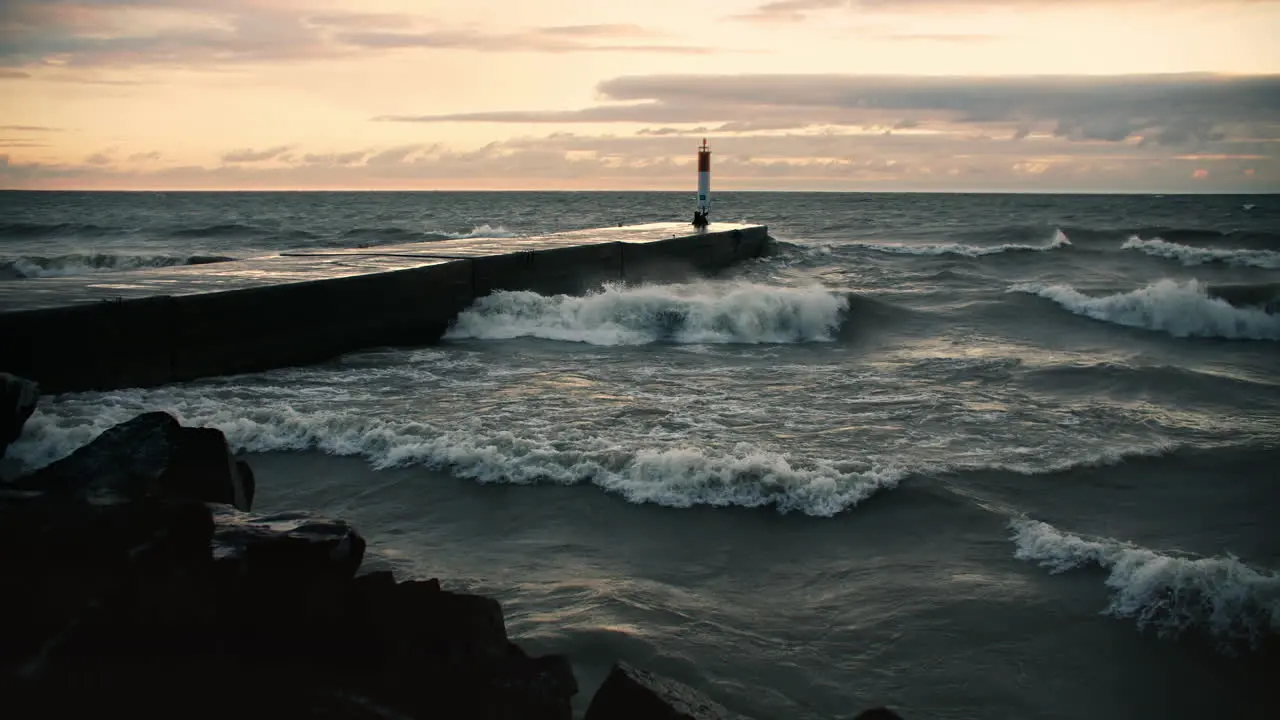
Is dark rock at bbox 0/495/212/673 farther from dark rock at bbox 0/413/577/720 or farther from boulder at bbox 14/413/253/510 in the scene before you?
boulder at bbox 14/413/253/510

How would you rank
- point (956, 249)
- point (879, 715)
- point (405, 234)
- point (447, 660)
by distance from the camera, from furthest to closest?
point (405, 234), point (956, 249), point (447, 660), point (879, 715)

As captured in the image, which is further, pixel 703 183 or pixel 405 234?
pixel 405 234

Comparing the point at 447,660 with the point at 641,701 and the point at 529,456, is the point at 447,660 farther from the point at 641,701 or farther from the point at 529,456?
the point at 529,456

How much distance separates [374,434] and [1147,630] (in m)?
4.32

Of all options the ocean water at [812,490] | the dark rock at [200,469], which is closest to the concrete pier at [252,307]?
the ocean water at [812,490]

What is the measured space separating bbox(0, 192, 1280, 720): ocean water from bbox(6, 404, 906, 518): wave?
0.07 ft

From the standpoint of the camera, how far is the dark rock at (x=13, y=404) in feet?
14.6

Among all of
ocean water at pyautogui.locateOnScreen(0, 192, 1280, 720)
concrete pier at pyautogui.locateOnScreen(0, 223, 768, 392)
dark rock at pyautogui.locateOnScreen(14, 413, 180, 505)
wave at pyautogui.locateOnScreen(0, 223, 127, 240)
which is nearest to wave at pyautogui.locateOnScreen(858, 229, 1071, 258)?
ocean water at pyautogui.locateOnScreen(0, 192, 1280, 720)

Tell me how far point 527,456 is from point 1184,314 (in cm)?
971

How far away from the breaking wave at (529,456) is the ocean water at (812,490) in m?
0.02

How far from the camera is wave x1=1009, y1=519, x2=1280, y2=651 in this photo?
3527mm

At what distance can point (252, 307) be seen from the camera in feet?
26.9

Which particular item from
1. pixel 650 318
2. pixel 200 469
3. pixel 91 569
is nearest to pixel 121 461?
pixel 200 469

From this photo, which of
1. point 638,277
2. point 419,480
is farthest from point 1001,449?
point 638,277
